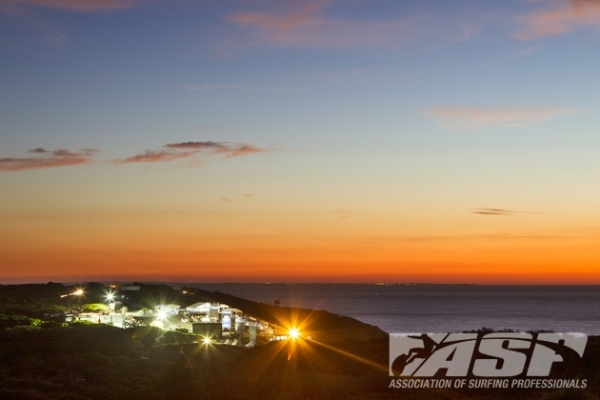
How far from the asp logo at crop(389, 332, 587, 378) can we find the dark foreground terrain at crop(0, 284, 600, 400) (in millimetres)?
937

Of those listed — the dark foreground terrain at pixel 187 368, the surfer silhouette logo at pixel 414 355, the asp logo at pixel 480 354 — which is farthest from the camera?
the surfer silhouette logo at pixel 414 355

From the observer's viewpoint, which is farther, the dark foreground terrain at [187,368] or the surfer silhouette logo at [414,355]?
the surfer silhouette logo at [414,355]

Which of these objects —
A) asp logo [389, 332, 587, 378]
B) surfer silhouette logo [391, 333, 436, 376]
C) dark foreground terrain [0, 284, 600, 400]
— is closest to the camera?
dark foreground terrain [0, 284, 600, 400]

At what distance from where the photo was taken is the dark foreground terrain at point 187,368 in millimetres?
22219

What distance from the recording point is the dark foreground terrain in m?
22.2

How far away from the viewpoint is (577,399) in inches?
744

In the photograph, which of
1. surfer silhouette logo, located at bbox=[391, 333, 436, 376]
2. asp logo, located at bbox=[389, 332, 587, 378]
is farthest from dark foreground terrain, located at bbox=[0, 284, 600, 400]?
asp logo, located at bbox=[389, 332, 587, 378]

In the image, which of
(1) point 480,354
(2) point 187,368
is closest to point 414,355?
(1) point 480,354

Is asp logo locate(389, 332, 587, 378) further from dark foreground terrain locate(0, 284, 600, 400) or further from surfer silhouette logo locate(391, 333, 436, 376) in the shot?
dark foreground terrain locate(0, 284, 600, 400)

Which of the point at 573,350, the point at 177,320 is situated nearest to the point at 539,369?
the point at 573,350

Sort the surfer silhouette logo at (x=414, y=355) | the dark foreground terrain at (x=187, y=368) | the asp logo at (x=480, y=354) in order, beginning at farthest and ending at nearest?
the surfer silhouette logo at (x=414, y=355)
the asp logo at (x=480, y=354)
the dark foreground terrain at (x=187, y=368)

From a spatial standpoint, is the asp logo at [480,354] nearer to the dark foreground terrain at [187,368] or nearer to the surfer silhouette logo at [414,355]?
the surfer silhouette logo at [414,355]

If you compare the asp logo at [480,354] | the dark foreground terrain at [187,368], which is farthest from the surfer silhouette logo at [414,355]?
the dark foreground terrain at [187,368]

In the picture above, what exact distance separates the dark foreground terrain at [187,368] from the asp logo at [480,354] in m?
0.94
